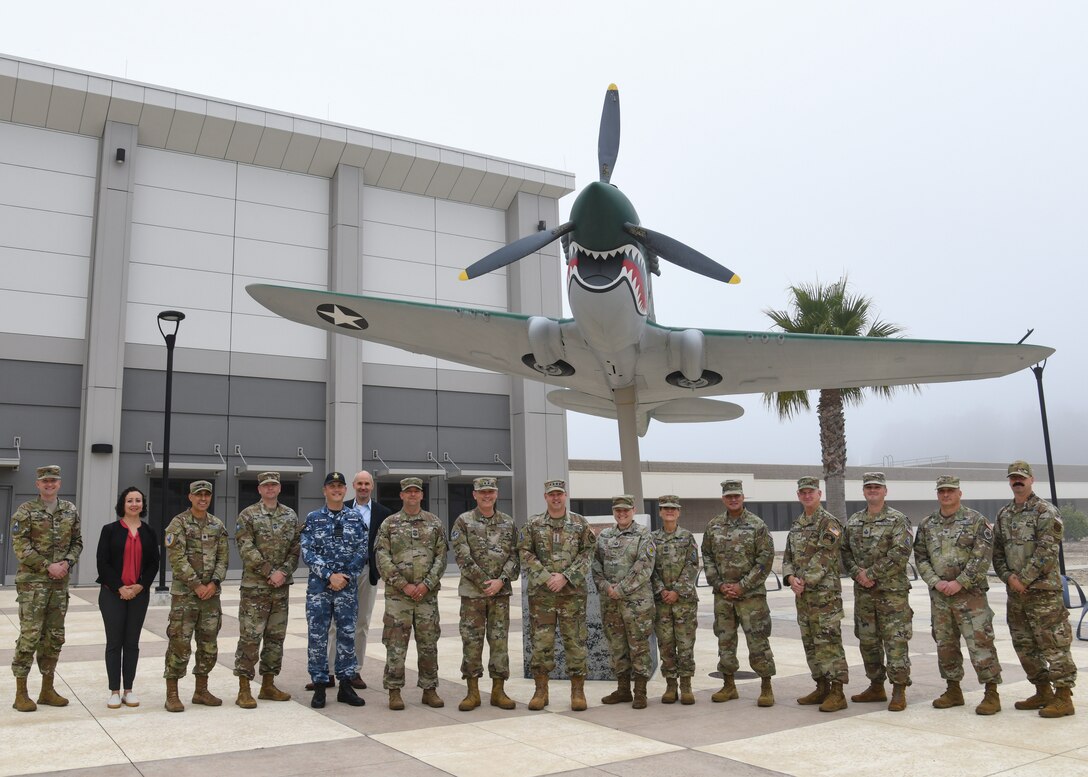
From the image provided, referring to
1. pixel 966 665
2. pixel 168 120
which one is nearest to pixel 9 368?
pixel 168 120

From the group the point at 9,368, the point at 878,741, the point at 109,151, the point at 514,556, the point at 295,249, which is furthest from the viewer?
the point at 295,249

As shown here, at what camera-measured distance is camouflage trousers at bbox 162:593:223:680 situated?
253 inches

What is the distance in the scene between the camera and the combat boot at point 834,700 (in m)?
6.30

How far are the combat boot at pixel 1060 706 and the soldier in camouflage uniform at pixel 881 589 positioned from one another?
3.03 ft

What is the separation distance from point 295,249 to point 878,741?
22421 mm

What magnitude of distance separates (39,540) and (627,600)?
4819 millimetres

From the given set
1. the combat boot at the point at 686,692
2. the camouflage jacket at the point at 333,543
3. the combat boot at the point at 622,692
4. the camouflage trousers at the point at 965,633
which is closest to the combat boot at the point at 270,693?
the camouflage jacket at the point at 333,543

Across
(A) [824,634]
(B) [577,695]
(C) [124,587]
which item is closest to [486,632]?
(B) [577,695]

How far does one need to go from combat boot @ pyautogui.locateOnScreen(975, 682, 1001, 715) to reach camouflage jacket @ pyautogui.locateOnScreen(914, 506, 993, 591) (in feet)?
2.41

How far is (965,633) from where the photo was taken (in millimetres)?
6227

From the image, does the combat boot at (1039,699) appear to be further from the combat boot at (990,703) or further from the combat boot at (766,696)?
the combat boot at (766,696)

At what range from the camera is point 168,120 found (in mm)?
22391

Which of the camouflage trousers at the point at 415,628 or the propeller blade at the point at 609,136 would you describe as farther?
the propeller blade at the point at 609,136

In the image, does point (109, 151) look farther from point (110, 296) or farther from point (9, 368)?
point (9, 368)
